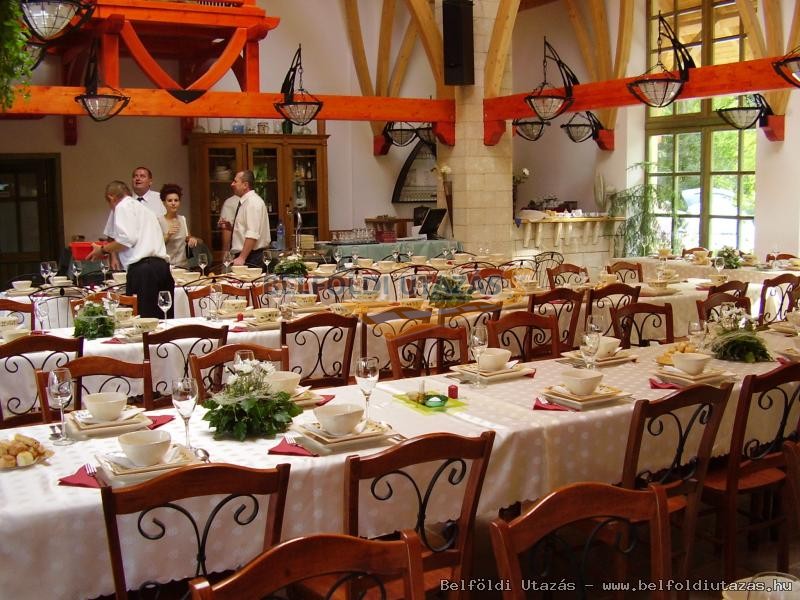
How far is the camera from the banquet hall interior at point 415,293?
2.93 metres

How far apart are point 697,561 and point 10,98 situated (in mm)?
3637

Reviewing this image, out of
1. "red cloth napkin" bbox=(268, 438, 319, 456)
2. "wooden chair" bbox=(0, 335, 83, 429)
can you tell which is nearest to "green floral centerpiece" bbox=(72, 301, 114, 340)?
"wooden chair" bbox=(0, 335, 83, 429)

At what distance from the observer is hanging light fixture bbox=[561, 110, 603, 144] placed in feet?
45.8

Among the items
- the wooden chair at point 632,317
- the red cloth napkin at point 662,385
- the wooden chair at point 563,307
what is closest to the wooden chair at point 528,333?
the wooden chair at point 563,307

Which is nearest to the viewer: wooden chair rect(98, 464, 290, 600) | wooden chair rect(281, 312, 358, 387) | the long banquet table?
wooden chair rect(98, 464, 290, 600)

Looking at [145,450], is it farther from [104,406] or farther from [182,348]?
[182,348]

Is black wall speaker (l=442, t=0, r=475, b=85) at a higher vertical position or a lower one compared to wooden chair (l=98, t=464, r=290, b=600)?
higher

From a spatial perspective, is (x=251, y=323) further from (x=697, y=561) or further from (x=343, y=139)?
(x=343, y=139)

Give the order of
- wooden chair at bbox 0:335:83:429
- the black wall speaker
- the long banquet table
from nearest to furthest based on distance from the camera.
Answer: the long banquet table
wooden chair at bbox 0:335:83:429
the black wall speaker

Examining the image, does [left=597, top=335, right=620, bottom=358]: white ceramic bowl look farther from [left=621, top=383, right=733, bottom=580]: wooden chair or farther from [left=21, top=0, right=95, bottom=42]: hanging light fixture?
[left=21, top=0, right=95, bottom=42]: hanging light fixture

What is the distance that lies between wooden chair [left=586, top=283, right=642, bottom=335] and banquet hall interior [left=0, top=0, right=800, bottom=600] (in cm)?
3

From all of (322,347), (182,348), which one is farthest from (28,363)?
(322,347)

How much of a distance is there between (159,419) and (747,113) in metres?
10.3

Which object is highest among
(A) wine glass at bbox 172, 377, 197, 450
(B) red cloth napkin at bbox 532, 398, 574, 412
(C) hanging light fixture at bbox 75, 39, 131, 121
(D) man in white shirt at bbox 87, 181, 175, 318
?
(C) hanging light fixture at bbox 75, 39, 131, 121
